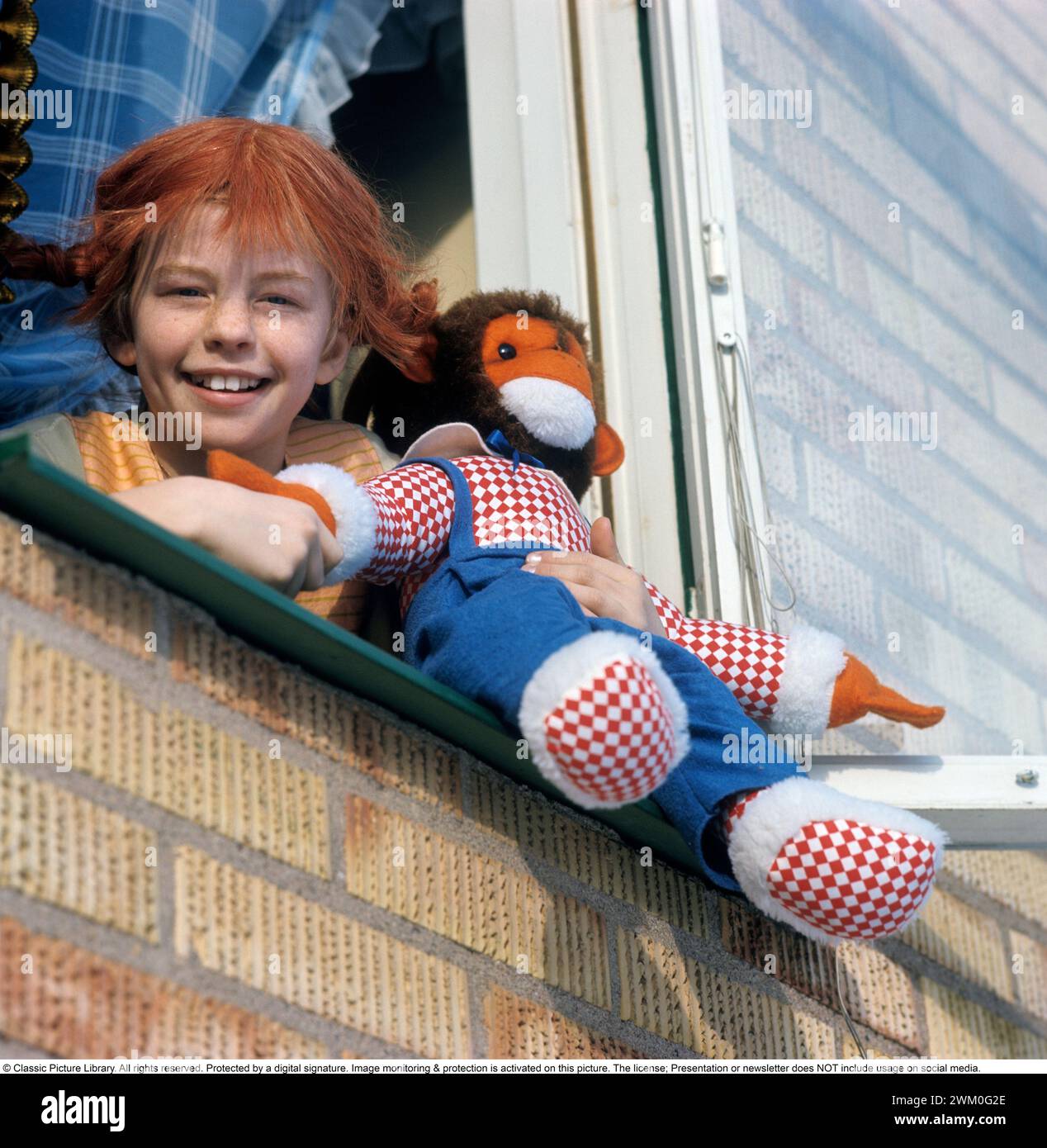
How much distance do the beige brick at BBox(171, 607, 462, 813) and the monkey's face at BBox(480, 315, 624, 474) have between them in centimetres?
49

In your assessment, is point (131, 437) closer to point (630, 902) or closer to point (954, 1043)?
point (630, 902)

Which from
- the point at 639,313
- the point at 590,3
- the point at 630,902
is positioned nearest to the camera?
the point at 630,902

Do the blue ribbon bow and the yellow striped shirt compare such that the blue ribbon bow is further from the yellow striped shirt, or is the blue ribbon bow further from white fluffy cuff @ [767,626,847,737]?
white fluffy cuff @ [767,626,847,737]

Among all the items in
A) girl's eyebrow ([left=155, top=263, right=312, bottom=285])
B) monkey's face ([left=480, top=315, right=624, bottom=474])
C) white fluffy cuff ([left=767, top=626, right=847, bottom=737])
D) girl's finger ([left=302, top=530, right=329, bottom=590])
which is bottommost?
white fluffy cuff ([left=767, top=626, right=847, bottom=737])

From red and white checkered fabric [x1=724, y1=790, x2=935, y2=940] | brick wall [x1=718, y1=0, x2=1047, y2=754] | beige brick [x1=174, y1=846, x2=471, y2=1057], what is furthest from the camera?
brick wall [x1=718, y1=0, x2=1047, y2=754]

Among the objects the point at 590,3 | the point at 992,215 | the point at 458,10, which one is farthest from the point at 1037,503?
the point at 458,10

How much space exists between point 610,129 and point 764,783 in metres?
1.27

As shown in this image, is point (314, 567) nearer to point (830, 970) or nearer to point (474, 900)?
point (474, 900)

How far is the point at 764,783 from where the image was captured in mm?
1476

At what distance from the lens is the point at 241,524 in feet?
4.20

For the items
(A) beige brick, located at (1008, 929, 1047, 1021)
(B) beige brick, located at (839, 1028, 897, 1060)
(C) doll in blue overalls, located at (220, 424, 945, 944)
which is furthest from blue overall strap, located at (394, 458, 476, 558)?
(A) beige brick, located at (1008, 929, 1047, 1021)

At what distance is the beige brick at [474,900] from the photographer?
1322 millimetres

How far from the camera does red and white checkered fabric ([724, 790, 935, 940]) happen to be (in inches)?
55.2

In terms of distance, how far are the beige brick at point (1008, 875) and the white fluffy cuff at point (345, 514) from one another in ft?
3.59
